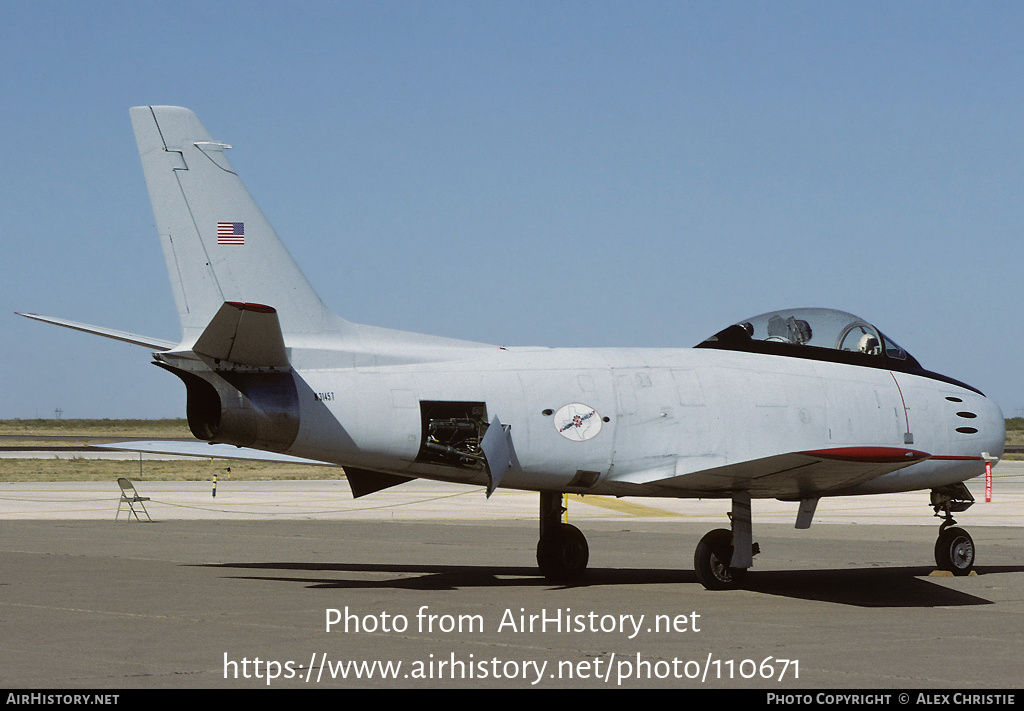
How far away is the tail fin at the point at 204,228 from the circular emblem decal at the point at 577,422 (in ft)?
10.6

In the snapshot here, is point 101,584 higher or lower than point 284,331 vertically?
lower

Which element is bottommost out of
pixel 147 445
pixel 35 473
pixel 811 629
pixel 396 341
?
pixel 35 473

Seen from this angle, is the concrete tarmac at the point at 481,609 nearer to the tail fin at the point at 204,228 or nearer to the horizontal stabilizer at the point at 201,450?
the horizontal stabilizer at the point at 201,450

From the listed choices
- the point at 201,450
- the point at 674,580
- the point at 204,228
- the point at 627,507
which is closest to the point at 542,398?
the point at 674,580

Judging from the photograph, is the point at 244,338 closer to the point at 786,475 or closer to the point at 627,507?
the point at 786,475

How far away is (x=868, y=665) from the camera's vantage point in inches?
357

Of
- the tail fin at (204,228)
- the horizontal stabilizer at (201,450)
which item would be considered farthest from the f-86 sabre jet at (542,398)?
the horizontal stabilizer at (201,450)

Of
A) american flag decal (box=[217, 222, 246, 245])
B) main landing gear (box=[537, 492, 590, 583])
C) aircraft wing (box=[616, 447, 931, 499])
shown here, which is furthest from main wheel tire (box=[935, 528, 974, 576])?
american flag decal (box=[217, 222, 246, 245])

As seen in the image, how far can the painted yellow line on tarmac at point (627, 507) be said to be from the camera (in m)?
30.0
